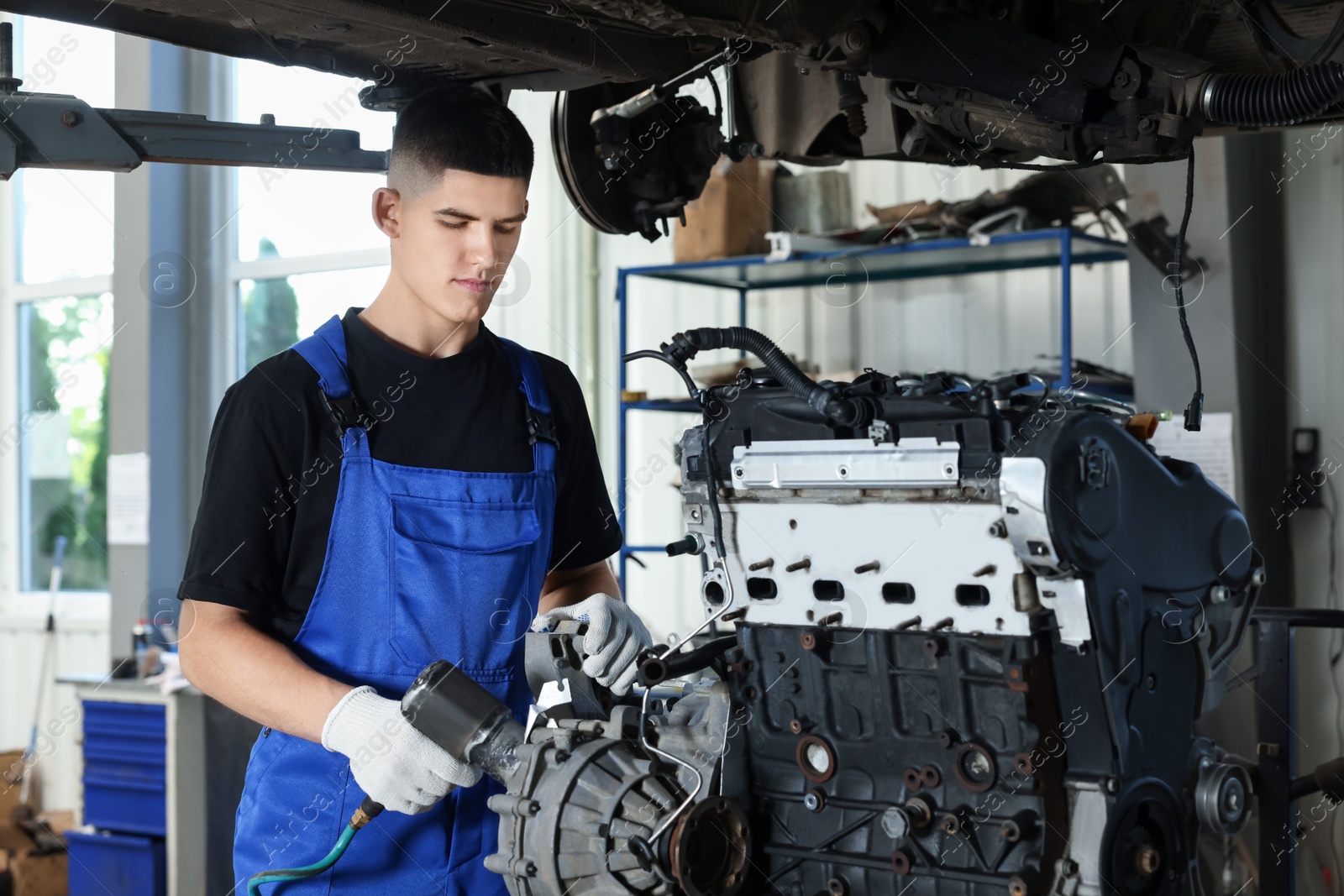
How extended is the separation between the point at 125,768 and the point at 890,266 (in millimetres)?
3211

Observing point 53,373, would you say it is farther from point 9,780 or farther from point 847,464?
point 847,464

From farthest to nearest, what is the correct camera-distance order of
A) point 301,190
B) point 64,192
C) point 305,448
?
1. point 64,192
2. point 301,190
3. point 305,448

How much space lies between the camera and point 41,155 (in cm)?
155

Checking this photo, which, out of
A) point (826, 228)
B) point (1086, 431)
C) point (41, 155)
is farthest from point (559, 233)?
point (1086, 431)

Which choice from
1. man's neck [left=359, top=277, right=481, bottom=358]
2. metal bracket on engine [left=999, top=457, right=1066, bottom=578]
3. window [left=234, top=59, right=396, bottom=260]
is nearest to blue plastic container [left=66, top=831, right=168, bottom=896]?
window [left=234, top=59, right=396, bottom=260]

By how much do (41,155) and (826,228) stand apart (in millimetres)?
2981

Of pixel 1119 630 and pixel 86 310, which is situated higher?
pixel 86 310

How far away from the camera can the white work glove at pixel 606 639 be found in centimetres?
162

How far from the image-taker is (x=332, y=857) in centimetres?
152

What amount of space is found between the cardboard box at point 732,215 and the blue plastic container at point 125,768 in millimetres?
2462

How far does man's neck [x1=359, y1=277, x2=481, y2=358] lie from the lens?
1780mm

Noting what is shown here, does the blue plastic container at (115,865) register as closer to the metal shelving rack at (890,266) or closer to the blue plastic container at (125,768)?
the blue plastic container at (125,768)

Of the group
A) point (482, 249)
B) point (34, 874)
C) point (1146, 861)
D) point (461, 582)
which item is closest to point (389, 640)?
point (461, 582)

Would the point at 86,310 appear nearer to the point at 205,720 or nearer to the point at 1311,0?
the point at 205,720
